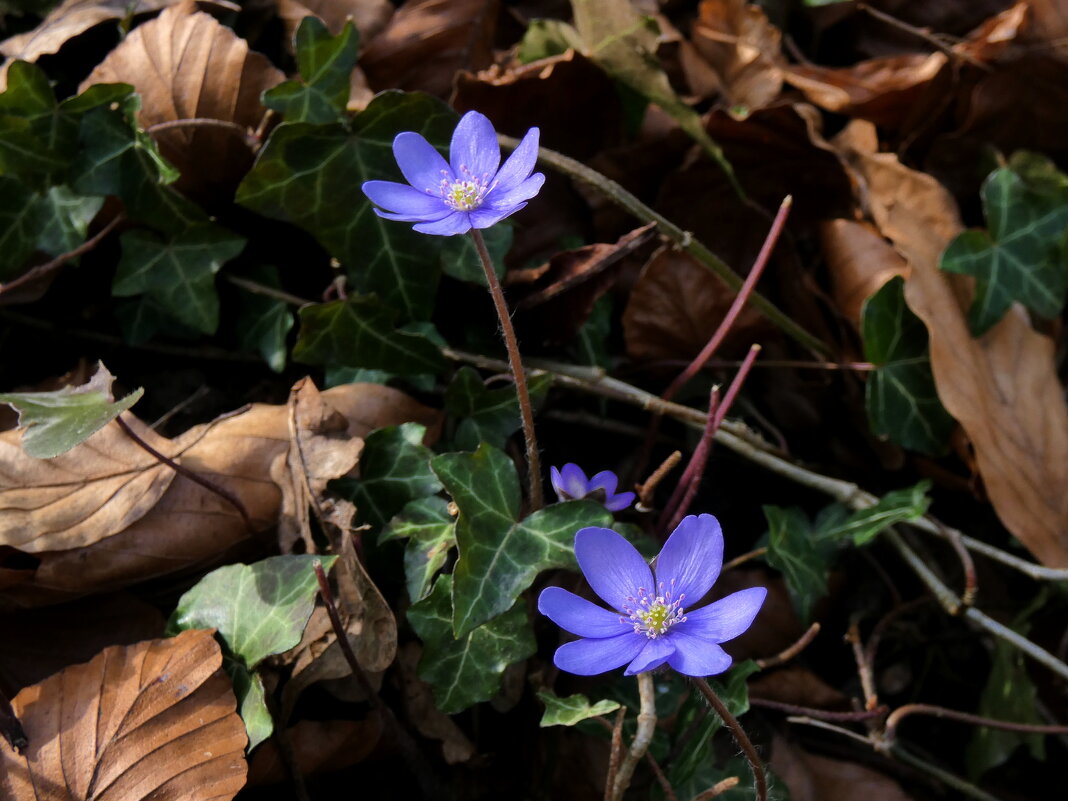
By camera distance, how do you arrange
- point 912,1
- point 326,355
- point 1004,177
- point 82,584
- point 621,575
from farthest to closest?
point 912,1
point 1004,177
point 326,355
point 82,584
point 621,575

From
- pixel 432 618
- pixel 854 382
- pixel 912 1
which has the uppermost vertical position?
pixel 912 1

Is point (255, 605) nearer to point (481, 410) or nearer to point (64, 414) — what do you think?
point (64, 414)

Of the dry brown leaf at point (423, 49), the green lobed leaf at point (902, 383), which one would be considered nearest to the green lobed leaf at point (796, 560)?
the green lobed leaf at point (902, 383)

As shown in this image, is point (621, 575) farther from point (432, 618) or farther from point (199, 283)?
point (199, 283)

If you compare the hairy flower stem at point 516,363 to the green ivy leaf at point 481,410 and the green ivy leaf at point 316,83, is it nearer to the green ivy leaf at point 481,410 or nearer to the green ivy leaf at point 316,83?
the green ivy leaf at point 481,410

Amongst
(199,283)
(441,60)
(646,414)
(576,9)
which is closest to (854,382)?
(646,414)

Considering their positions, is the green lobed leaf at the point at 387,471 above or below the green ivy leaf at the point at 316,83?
below
